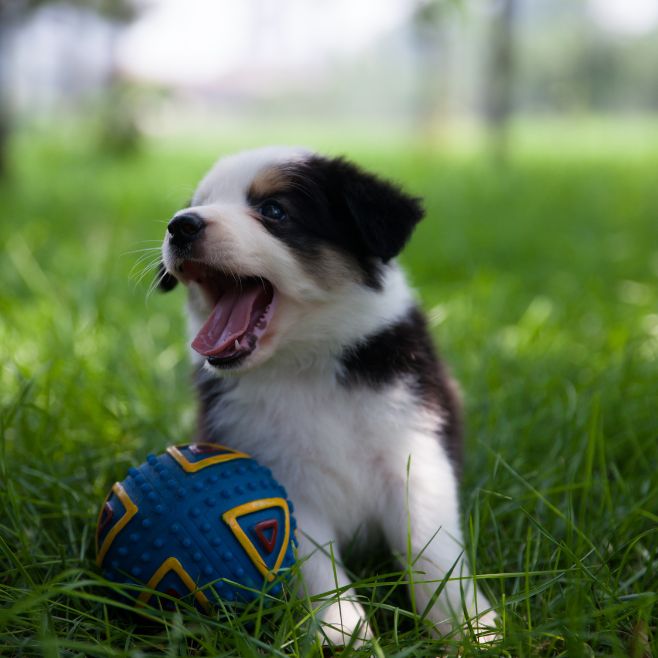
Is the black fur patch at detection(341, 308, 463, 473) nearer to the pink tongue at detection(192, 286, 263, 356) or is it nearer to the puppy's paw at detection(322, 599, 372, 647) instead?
the pink tongue at detection(192, 286, 263, 356)

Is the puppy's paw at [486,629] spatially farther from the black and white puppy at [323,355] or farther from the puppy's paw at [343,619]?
the puppy's paw at [343,619]

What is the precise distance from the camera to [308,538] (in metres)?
2.10

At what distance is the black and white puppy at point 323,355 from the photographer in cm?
225

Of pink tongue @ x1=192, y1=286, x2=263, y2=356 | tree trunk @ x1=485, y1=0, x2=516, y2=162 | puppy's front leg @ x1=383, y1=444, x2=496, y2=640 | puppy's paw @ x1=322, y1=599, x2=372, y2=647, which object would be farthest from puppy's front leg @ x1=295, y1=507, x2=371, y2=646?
tree trunk @ x1=485, y1=0, x2=516, y2=162

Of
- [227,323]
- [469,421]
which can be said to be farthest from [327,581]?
[469,421]

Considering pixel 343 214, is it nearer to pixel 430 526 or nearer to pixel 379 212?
pixel 379 212

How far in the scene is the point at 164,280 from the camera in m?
2.68

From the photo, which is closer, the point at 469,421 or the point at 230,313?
the point at 230,313

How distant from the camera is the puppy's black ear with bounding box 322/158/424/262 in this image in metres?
2.35

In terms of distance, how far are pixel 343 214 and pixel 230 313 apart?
46cm

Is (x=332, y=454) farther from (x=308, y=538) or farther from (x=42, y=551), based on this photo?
(x=42, y=551)

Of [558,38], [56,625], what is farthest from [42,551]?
[558,38]

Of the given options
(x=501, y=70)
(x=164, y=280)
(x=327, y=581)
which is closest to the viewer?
(x=327, y=581)

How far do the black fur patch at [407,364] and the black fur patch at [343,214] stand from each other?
0.18m
